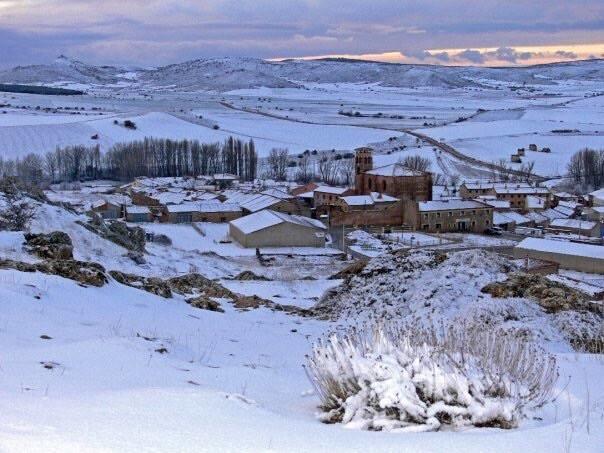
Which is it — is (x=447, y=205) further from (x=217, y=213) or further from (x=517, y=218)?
(x=217, y=213)

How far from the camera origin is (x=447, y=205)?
1672 inches

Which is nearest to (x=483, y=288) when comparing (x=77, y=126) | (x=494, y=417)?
(x=494, y=417)

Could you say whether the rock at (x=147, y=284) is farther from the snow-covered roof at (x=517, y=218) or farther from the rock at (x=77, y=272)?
the snow-covered roof at (x=517, y=218)

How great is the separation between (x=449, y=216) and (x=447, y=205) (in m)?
0.68

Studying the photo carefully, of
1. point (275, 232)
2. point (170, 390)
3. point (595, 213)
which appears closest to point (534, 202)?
point (595, 213)

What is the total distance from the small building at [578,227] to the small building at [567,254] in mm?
9446

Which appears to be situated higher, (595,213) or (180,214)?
(180,214)

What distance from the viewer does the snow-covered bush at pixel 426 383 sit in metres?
4.44

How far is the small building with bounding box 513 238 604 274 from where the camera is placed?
Result: 94.9ft

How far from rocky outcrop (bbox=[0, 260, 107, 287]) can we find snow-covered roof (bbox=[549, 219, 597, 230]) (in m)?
34.1

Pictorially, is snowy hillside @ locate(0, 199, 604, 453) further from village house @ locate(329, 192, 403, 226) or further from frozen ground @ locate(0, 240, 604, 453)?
village house @ locate(329, 192, 403, 226)

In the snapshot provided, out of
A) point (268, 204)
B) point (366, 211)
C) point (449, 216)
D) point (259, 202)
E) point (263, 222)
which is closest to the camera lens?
point (263, 222)

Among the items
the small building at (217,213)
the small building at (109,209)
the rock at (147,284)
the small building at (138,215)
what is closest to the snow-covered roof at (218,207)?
the small building at (217,213)

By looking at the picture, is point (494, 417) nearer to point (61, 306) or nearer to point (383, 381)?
point (383, 381)
